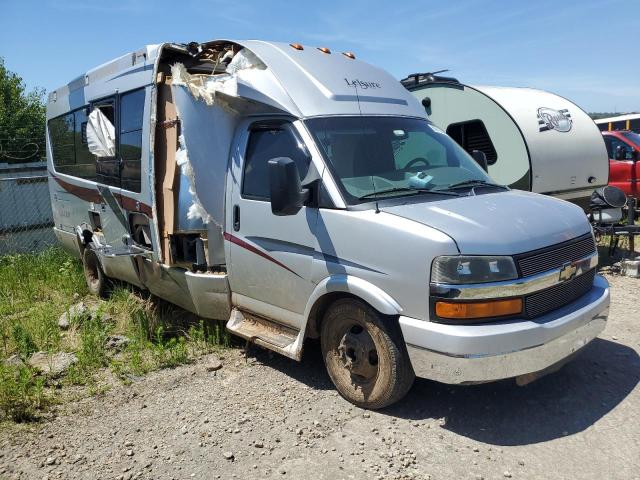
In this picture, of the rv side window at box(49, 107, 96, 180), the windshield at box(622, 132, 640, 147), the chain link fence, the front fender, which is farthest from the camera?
the windshield at box(622, 132, 640, 147)

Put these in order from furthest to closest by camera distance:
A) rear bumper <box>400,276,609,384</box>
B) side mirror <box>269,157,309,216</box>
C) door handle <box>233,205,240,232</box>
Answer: door handle <box>233,205,240,232</box> → side mirror <box>269,157,309,216</box> → rear bumper <box>400,276,609,384</box>

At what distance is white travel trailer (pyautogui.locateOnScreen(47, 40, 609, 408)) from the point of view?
11.5ft

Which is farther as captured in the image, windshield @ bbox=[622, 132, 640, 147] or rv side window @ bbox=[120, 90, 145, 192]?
windshield @ bbox=[622, 132, 640, 147]

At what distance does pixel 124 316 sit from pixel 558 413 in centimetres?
445

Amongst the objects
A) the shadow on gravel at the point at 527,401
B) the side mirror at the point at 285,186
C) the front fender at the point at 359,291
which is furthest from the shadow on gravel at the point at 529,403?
the side mirror at the point at 285,186

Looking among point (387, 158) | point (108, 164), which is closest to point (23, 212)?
point (108, 164)

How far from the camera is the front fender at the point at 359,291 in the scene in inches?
144

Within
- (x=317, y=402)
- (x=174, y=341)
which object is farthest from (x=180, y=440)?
(x=174, y=341)

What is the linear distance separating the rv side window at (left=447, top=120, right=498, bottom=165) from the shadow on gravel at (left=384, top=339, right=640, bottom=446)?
4476mm

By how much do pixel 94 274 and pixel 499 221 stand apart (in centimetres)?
581

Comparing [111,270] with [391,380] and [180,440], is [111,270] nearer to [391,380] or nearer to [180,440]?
[180,440]

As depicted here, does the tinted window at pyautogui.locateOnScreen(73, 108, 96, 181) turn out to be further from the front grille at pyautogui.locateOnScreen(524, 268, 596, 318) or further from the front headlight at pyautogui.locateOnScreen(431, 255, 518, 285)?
the front grille at pyautogui.locateOnScreen(524, 268, 596, 318)

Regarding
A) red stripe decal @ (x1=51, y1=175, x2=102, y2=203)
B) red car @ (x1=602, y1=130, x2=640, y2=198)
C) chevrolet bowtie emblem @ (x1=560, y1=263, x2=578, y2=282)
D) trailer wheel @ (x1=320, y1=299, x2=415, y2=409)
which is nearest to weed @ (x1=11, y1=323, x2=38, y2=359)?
red stripe decal @ (x1=51, y1=175, x2=102, y2=203)

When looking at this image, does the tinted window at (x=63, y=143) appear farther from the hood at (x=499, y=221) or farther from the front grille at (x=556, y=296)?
the front grille at (x=556, y=296)
